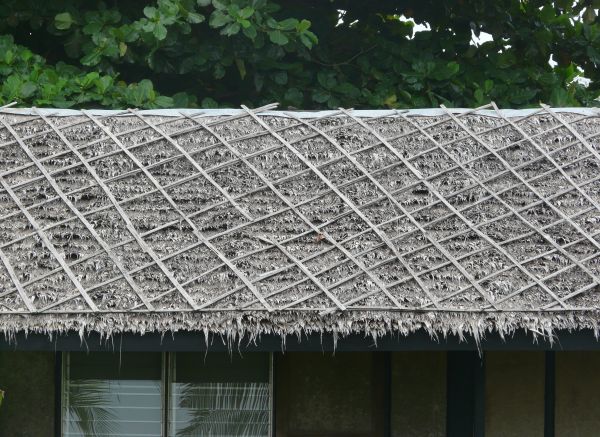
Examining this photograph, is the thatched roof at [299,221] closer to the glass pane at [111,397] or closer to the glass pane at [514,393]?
the glass pane at [514,393]

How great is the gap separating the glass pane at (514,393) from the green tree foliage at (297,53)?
6304mm

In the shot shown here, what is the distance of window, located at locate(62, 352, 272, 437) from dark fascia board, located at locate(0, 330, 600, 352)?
160 centimetres

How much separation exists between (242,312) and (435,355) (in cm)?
217

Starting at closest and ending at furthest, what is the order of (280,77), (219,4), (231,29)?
(231,29) < (219,4) < (280,77)

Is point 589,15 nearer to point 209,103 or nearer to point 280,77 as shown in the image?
point 280,77

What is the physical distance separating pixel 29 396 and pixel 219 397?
1.49 metres

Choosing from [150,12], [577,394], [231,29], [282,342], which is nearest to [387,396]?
[577,394]

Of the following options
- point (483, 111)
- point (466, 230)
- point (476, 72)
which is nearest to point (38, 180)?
point (466, 230)

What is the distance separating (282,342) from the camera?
5914 mm

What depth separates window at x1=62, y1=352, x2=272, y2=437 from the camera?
7.49m

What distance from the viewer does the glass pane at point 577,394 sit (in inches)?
294

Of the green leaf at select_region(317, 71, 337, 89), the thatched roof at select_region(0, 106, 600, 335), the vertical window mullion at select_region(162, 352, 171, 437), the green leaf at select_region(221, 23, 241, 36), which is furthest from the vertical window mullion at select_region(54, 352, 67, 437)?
the green leaf at select_region(317, 71, 337, 89)

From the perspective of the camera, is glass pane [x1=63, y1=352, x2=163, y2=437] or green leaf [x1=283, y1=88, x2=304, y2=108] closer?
glass pane [x1=63, y1=352, x2=163, y2=437]

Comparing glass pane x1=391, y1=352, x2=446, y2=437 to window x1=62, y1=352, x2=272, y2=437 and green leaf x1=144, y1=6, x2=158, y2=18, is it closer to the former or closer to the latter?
window x1=62, y1=352, x2=272, y2=437
